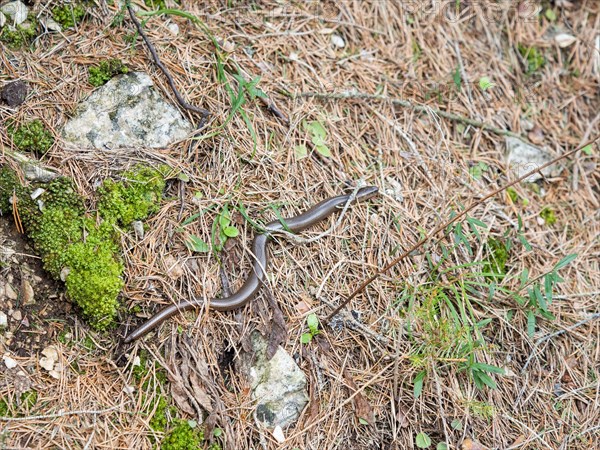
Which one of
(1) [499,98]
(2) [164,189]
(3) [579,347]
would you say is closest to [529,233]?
(3) [579,347]

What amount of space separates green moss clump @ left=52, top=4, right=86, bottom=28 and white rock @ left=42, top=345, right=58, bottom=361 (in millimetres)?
1975

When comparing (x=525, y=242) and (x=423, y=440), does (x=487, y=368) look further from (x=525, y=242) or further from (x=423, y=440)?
(x=525, y=242)

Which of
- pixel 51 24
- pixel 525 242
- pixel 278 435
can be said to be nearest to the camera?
pixel 278 435

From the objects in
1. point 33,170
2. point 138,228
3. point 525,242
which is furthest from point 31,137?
point 525,242

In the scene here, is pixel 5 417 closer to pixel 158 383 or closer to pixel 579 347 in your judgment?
pixel 158 383

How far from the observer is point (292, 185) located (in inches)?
150

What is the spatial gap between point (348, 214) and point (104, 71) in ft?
5.76

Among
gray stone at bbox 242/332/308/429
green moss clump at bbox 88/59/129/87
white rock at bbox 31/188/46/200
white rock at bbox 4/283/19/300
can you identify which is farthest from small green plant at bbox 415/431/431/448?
green moss clump at bbox 88/59/129/87

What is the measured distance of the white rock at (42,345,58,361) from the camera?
303 centimetres

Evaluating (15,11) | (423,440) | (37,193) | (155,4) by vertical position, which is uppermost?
(15,11)

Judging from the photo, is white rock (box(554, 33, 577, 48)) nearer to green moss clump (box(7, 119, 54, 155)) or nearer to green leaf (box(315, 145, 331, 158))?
green leaf (box(315, 145, 331, 158))

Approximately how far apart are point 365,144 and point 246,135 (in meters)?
0.86

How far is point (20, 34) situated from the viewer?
3523 millimetres

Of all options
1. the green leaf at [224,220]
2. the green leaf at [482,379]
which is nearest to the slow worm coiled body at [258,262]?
the green leaf at [224,220]
